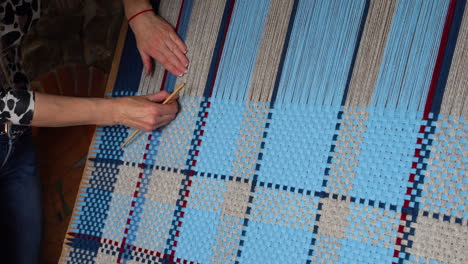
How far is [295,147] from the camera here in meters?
1.17

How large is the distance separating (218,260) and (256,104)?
0.43 m

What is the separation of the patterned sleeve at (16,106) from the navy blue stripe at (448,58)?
1.05 meters

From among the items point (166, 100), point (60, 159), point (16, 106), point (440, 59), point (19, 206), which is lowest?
point (19, 206)

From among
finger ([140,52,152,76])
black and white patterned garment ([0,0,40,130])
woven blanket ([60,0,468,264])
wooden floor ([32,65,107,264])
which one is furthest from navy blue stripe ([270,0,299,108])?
wooden floor ([32,65,107,264])

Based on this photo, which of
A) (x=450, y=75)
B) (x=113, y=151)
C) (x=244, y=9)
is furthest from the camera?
(x=113, y=151)

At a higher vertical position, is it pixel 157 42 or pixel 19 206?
pixel 157 42

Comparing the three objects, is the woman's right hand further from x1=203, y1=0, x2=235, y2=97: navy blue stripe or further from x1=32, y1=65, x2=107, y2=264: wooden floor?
x1=32, y1=65, x2=107, y2=264: wooden floor

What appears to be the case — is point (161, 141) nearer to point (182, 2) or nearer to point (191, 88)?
point (191, 88)

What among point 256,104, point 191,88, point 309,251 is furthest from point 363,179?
point 191,88

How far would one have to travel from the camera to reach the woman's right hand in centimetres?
131

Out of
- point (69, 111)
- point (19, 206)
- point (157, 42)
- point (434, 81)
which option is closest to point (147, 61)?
point (157, 42)

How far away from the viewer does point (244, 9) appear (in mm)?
1340

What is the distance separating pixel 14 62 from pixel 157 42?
503 mm

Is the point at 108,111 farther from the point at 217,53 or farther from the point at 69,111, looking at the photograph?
the point at 217,53
